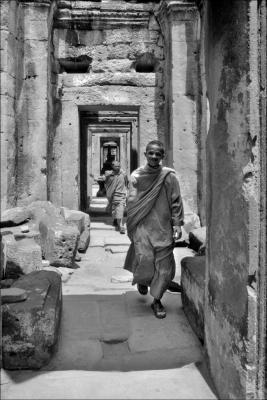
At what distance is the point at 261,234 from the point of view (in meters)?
2.09

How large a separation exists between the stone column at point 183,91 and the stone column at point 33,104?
2.69 metres

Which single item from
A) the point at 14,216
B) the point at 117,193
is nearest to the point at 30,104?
the point at 14,216

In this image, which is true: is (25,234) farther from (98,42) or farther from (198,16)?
(198,16)

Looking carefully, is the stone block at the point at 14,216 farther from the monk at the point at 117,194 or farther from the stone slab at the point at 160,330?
the stone slab at the point at 160,330

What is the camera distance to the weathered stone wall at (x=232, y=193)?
2107 mm

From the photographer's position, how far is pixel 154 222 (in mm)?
3932

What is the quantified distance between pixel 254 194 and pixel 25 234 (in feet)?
16.3

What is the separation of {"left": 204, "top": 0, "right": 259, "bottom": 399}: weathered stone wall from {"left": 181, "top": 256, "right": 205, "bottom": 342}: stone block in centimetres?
46

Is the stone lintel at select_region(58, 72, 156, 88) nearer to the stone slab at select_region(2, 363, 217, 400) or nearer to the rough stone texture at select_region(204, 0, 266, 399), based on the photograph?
the rough stone texture at select_region(204, 0, 266, 399)

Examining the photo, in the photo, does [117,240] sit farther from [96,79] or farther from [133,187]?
[133,187]

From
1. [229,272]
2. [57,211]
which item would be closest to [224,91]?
[229,272]

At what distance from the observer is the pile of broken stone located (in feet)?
9.44

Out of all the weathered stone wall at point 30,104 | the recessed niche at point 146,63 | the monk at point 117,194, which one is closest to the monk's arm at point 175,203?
the weathered stone wall at point 30,104

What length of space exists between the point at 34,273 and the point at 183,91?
5893 millimetres
